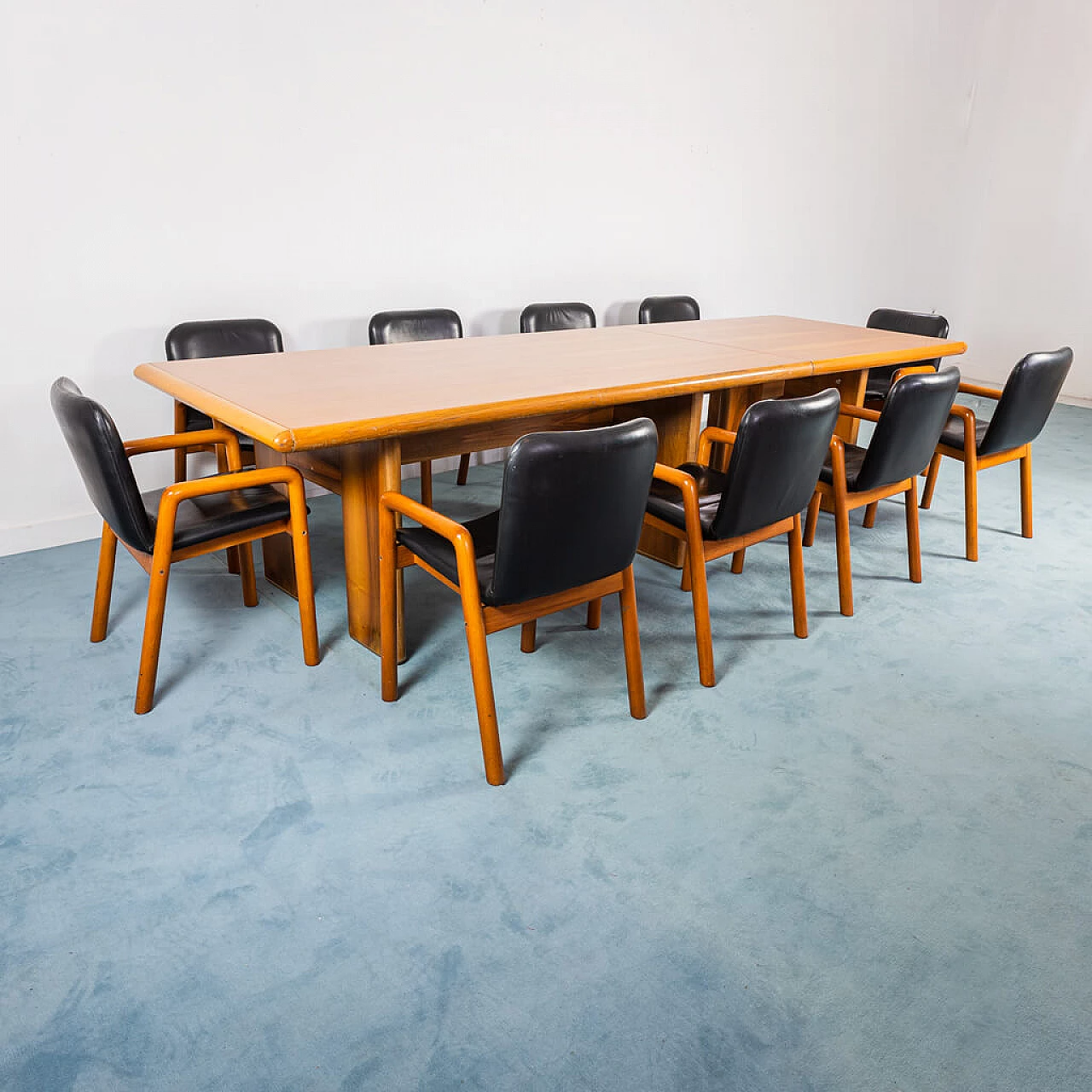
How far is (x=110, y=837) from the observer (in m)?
1.77

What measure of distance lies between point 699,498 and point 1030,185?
18.6 ft

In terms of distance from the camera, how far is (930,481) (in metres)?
3.82

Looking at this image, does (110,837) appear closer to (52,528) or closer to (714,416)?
(52,528)

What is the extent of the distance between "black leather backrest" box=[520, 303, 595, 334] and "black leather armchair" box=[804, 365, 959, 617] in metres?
1.53

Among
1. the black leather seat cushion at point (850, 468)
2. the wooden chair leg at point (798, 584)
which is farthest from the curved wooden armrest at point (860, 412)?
the wooden chair leg at point (798, 584)

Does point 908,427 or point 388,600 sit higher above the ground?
point 908,427

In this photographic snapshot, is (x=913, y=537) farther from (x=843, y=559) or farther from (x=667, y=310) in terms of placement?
(x=667, y=310)

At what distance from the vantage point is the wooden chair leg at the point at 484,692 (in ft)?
6.26

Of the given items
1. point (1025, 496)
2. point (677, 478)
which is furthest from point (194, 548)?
point (1025, 496)

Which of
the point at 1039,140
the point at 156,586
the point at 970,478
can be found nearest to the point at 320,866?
the point at 156,586

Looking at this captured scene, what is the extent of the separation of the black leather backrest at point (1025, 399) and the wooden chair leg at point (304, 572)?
101 inches

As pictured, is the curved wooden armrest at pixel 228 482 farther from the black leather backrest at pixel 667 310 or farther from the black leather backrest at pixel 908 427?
the black leather backrest at pixel 667 310

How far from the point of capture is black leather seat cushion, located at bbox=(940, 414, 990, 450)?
3383 millimetres

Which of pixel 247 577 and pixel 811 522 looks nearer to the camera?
pixel 247 577
